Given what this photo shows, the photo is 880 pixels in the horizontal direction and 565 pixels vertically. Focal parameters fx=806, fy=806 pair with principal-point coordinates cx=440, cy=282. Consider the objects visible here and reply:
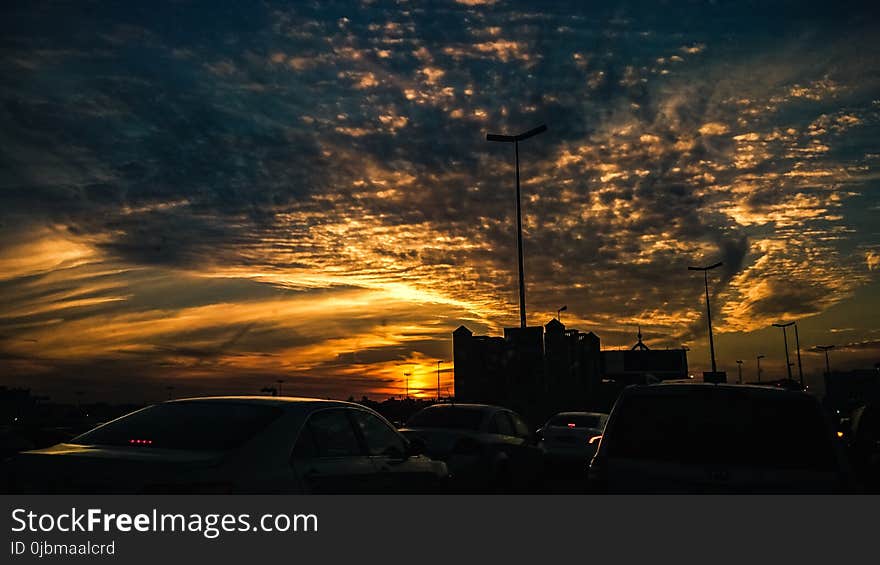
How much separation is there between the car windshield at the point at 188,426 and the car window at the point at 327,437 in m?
0.29

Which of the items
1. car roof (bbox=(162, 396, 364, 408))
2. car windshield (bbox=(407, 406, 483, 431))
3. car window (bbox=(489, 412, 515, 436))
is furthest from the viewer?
car window (bbox=(489, 412, 515, 436))

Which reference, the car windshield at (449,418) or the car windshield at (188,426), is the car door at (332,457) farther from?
the car windshield at (449,418)

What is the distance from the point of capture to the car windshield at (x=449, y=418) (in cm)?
1337

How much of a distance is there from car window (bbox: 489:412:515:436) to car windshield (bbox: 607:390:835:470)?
24.5ft

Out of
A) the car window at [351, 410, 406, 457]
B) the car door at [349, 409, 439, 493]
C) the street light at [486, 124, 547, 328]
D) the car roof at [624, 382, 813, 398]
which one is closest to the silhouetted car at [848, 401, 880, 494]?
the car roof at [624, 382, 813, 398]

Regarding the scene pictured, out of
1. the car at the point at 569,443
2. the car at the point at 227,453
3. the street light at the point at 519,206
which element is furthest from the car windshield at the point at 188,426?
the street light at the point at 519,206

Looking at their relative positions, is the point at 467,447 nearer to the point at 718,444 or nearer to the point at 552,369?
the point at 718,444

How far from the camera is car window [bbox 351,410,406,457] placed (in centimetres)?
734

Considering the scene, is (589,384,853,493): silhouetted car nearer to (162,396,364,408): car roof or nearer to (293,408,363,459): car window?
(293,408,363,459): car window

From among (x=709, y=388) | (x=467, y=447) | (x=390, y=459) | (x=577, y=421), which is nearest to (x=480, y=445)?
(x=467, y=447)

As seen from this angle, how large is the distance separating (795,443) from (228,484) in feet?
12.9

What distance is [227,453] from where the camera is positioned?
550 cm
